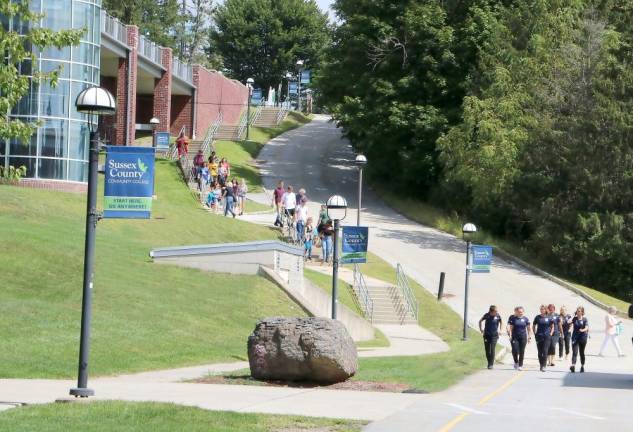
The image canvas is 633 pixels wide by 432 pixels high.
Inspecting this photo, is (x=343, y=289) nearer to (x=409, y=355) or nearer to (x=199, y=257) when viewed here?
(x=199, y=257)

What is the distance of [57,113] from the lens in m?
40.5

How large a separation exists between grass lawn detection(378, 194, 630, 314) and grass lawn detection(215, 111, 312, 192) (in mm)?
7700

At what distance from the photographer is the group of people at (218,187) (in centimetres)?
4675

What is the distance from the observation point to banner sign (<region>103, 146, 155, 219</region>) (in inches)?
600

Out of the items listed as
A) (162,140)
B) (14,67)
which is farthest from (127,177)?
(162,140)

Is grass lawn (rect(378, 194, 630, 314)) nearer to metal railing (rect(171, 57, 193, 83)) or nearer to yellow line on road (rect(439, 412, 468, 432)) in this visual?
metal railing (rect(171, 57, 193, 83))

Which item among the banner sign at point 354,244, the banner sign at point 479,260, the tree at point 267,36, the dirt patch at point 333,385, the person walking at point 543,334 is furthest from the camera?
the tree at point 267,36

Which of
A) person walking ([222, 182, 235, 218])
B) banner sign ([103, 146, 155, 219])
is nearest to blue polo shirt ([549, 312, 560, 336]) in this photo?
banner sign ([103, 146, 155, 219])

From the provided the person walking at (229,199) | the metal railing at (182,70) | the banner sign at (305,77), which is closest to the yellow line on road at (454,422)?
the person walking at (229,199)

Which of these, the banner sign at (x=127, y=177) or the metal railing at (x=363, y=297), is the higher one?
the banner sign at (x=127, y=177)

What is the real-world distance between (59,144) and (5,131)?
71.0ft

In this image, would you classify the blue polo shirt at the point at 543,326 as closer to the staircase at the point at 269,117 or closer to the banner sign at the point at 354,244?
the banner sign at the point at 354,244

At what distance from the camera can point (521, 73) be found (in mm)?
55062

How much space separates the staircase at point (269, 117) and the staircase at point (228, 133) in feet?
30.5
